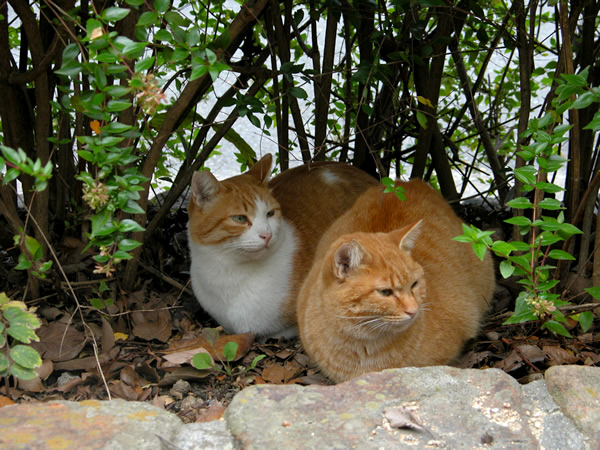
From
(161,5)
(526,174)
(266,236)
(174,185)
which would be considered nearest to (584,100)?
(526,174)

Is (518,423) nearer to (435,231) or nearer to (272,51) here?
(435,231)

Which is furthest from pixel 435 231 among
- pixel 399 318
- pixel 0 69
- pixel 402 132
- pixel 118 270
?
pixel 0 69

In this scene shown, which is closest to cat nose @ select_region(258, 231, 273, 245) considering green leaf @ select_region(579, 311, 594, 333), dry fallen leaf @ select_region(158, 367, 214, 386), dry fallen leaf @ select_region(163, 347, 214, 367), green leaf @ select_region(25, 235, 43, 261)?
dry fallen leaf @ select_region(163, 347, 214, 367)

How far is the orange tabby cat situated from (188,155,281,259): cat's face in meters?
0.35

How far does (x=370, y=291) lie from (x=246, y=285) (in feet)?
3.56

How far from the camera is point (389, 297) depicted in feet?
8.91

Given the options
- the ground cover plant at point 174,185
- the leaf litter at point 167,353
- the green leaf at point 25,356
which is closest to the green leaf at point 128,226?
the ground cover plant at point 174,185

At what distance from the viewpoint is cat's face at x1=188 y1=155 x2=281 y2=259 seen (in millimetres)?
3535

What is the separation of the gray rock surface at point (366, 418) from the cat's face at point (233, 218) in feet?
4.19

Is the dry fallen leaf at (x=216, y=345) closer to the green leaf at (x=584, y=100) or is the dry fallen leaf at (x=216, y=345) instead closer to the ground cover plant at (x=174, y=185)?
the ground cover plant at (x=174, y=185)

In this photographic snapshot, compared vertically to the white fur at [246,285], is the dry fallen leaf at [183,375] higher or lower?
lower

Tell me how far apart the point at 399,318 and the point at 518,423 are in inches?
25.5

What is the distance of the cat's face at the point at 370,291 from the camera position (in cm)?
270

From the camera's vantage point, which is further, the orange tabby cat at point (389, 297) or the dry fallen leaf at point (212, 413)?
the orange tabby cat at point (389, 297)
